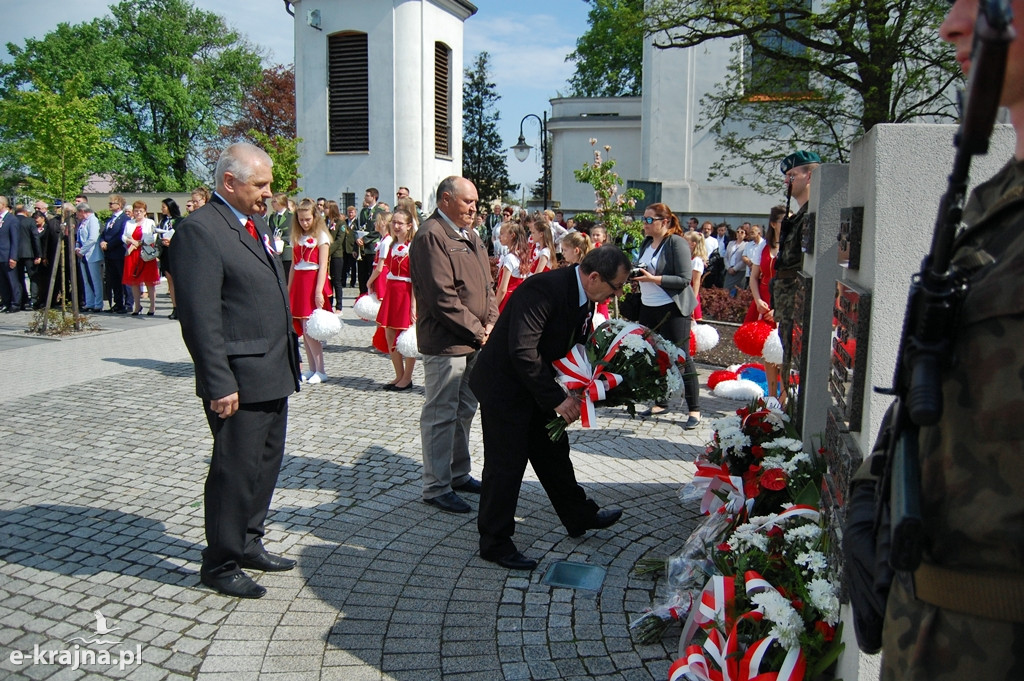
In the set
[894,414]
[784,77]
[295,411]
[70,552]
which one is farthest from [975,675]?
[784,77]

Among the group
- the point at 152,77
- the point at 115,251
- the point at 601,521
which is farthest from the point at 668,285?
the point at 152,77

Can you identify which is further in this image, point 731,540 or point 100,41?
point 100,41

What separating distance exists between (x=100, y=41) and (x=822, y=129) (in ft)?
162

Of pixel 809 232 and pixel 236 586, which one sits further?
pixel 809 232

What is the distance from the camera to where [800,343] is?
4.43 meters

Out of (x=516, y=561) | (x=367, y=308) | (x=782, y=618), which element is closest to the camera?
(x=782, y=618)

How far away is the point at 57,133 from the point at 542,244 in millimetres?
8399

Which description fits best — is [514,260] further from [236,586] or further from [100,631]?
[100,631]

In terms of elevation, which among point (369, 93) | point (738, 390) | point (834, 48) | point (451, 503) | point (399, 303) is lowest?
point (451, 503)

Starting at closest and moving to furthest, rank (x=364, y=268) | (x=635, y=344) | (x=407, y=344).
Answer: (x=635, y=344) → (x=407, y=344) → (x=364, y=268)

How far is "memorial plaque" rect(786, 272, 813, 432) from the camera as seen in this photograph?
432 cm

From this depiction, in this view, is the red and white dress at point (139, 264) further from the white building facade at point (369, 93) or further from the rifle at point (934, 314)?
the rifle at point (934, 314)

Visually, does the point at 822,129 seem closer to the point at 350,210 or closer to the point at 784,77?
the point at 784,77

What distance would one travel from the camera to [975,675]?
1.38 m
